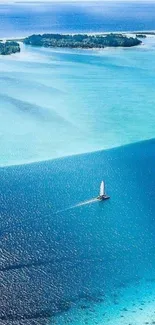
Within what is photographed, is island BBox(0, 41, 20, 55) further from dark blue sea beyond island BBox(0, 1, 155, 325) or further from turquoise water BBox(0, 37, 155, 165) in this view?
dark blue sea beyond island BBox(0, 1, 155, 325)

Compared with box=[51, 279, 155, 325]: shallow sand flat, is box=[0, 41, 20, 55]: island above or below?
above

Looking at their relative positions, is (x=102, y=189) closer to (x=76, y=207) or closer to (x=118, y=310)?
(x=76, y=207)

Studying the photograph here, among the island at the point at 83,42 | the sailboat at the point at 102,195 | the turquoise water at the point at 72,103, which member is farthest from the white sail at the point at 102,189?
the island at the point at 83,42

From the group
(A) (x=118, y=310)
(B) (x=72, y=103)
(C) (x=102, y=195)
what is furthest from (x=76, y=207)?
(B) (x=72, y=103)

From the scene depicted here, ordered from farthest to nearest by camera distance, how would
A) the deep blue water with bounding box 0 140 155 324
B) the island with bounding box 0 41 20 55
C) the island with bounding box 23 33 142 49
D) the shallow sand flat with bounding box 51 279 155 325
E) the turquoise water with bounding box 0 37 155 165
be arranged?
1. the island with bounding box 23 33 142 49
2. the island with bounding box 0 41 20 55
3. the turquoise water with bounding box 0 37 155 165
4. the deep blue water with bounding box 0 140 155 324
5. the shallow sand flat with bounding box 51 279 155 325

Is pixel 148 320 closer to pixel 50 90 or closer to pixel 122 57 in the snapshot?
pixel 50 90

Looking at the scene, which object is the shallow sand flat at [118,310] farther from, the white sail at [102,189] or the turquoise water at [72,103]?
the turquoise water at [72,103]

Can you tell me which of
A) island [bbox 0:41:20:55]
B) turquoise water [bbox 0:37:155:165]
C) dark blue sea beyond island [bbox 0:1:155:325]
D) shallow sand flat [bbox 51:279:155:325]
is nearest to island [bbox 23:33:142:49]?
island [bbox 0:41:20:55]
